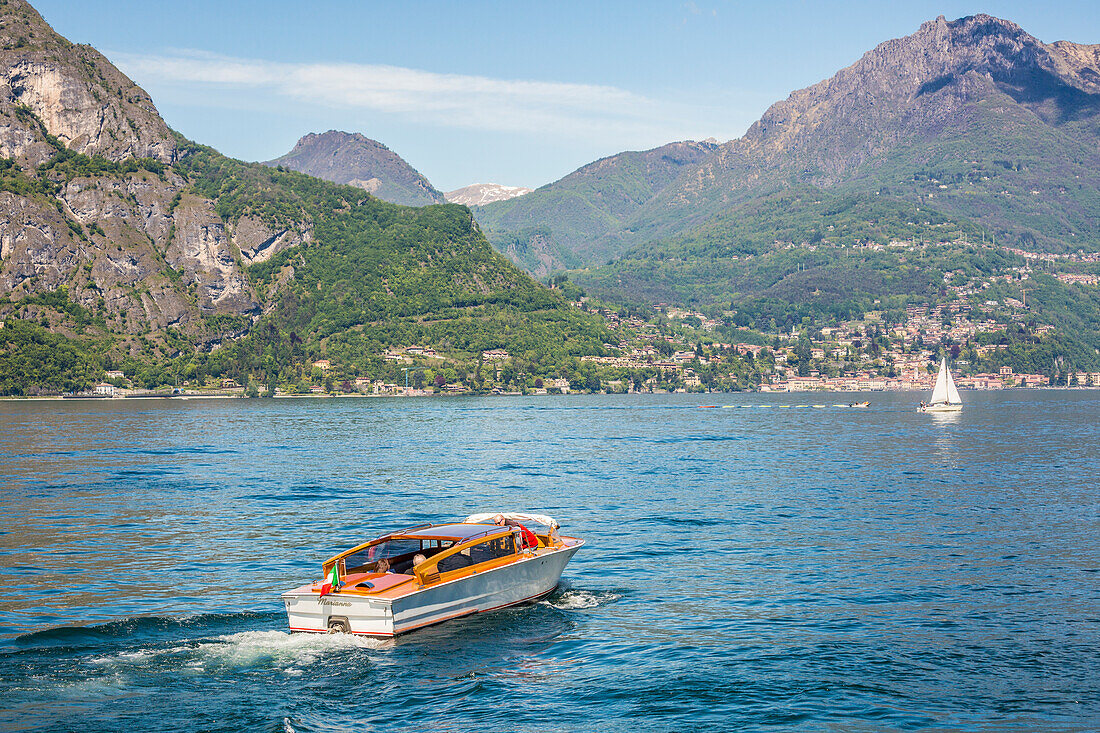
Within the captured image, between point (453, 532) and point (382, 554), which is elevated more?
point (453, 532)

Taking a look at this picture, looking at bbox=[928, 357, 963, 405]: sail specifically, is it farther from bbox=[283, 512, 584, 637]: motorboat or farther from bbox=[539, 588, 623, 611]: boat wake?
bbox=[283, 512, 584, 637]: motorboat

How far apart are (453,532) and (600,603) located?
19.1ft

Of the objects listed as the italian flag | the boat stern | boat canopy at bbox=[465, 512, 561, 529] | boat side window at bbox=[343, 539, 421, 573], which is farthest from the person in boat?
the italian flag

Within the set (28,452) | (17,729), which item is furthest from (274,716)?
(28,452)

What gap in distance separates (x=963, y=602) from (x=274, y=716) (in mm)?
22926

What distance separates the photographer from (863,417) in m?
157

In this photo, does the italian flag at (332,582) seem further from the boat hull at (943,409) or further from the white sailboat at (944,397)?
the white sailboat at (944,397)

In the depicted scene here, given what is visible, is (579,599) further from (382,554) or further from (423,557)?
(382,554)

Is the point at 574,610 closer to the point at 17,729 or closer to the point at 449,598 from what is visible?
the point at 449,598

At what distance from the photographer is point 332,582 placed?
26.2 meters

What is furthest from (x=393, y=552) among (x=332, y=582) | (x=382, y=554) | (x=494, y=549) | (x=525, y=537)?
(x=525, y=537)

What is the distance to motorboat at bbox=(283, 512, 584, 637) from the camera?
25.8 metres

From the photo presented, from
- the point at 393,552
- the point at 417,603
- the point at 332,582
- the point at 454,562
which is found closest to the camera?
the point at 332,582

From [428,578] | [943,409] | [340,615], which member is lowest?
[340,615]
